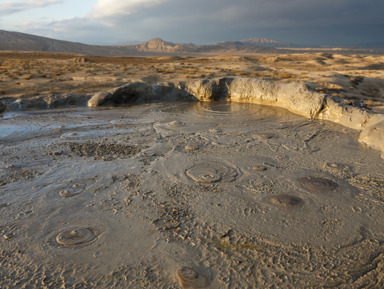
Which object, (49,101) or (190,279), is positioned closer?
(190,279)

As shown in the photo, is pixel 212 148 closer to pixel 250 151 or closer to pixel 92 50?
pixel 250 151

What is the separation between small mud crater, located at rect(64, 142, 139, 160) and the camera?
5.45 meters

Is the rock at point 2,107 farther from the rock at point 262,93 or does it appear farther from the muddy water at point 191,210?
the rock at point 262,93

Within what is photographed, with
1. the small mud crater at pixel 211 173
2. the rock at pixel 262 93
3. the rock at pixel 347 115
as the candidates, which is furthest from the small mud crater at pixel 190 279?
the rock at pixel 262 93

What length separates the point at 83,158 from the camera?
A: 5.33 m

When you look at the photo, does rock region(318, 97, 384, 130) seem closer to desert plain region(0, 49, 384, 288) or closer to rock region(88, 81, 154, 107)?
desert plain region(0, 49, 384, 288)

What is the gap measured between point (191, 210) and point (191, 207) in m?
0.06

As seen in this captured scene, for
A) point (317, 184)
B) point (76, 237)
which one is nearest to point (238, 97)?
point (317, 184)

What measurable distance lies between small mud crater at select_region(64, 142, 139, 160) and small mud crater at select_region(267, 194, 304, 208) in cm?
265

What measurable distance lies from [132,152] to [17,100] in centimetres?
617

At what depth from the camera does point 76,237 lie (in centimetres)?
322

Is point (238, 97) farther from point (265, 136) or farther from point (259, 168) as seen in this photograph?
point (259, 168)

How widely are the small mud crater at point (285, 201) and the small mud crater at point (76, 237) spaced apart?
2128 millimetres

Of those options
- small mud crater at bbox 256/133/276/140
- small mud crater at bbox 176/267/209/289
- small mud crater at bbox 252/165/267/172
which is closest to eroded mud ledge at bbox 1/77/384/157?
small mud crater at bbox 256/133/276/140
